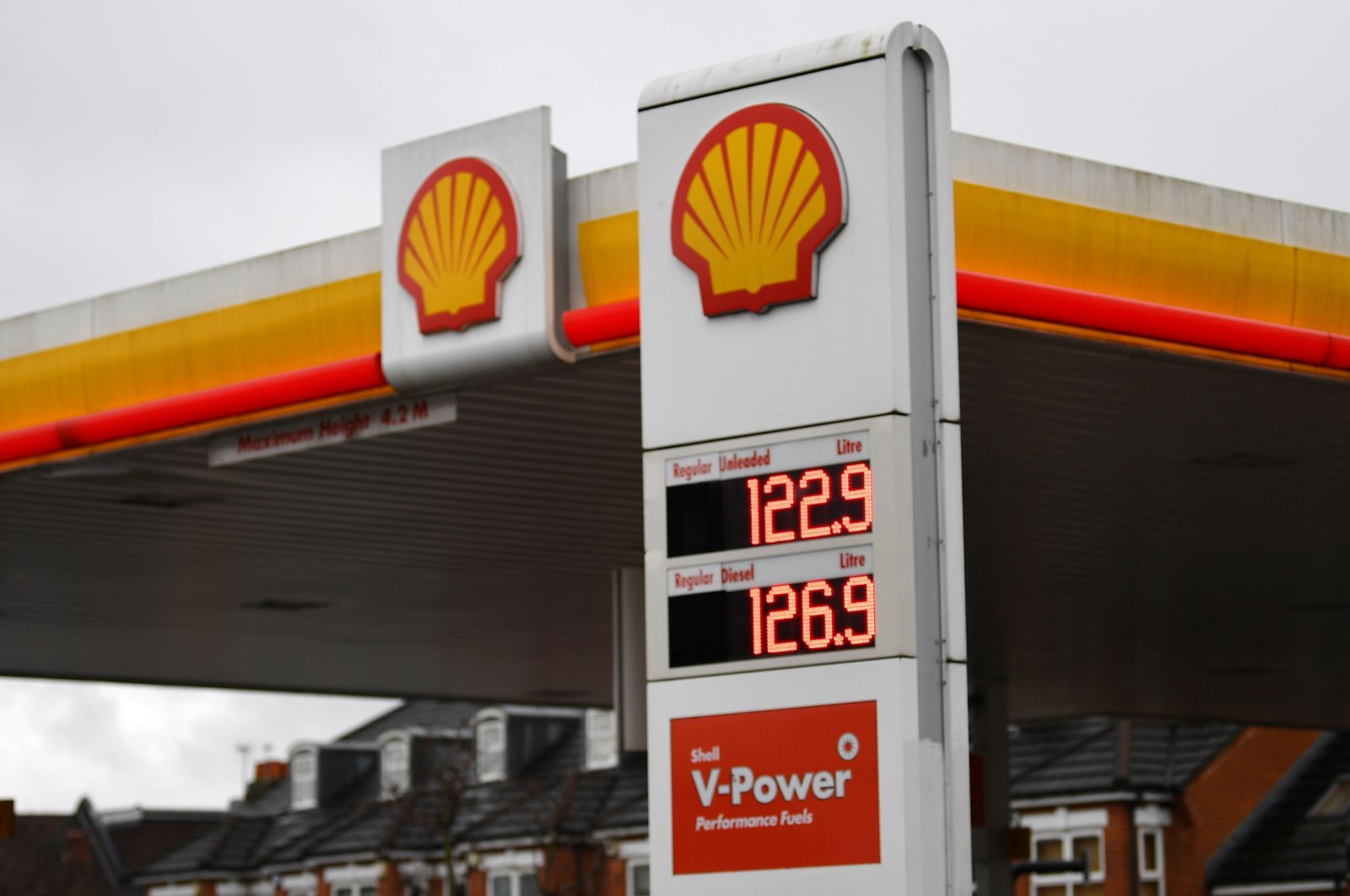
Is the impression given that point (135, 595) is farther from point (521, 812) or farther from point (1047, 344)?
point (521, 812)

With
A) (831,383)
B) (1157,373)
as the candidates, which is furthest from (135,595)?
(831,383)

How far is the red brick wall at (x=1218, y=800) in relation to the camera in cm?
4359

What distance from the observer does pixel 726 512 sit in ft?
39.2

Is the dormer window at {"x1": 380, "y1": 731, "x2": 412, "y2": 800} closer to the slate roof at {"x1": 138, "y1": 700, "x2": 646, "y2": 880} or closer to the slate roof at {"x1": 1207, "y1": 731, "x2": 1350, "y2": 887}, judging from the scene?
the slate roof at {"x1": 138, "y1": 700, "x2": 646, "y2": 880}

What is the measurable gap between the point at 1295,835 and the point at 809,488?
3415cm

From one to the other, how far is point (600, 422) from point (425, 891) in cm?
3434

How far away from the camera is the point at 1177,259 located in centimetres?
1516

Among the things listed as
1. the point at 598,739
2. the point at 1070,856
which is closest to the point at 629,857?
the point at 598,739

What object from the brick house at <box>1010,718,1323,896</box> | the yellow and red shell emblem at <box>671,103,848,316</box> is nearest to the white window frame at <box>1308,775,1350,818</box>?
the brick house at <box>1010,718,1323,896</box>

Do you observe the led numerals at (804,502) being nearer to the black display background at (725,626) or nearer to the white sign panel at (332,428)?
the black display background at (725,626)

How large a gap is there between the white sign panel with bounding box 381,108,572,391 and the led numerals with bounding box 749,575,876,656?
3.59m

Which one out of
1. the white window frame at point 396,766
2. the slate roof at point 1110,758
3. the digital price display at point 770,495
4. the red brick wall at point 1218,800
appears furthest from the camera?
the white window frame at point 396,766

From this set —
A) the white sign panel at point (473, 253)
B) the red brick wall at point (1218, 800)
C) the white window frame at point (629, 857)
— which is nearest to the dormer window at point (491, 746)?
the white window frame at point (629, 857)

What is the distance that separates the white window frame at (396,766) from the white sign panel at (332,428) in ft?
140
